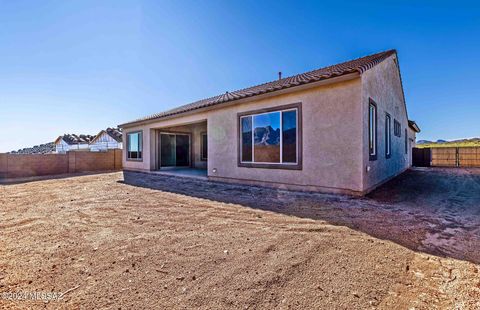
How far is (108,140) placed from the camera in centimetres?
2583

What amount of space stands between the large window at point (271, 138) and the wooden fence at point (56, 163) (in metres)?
11.9

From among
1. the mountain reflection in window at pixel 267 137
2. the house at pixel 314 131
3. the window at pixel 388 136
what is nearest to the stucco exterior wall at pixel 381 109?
the house at pixel 314 131

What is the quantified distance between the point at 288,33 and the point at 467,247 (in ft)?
35.3

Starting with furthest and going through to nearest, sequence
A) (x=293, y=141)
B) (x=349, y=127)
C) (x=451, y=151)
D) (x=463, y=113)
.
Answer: (x=463, y=113) < (x=451, y=151) < (x=293, y=141) < (x=349, y=127)

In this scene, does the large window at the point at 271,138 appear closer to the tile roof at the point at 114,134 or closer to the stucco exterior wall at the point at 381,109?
the stucco exterior wall at the point at 381,109

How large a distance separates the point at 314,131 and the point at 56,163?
15.3 m

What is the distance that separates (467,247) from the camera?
9.41ft

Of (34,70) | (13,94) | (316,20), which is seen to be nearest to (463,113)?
(316,20)

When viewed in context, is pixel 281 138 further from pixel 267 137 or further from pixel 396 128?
pixel 396 128

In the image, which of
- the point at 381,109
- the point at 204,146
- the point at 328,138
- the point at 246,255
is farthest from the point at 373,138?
the point at 204,146

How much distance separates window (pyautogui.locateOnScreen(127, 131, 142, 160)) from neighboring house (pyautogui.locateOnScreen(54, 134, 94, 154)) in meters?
19.9

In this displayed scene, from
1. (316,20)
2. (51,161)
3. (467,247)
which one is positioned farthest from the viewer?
(51,161)

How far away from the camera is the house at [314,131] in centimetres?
580

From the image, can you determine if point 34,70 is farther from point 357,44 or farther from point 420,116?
point 420,116
